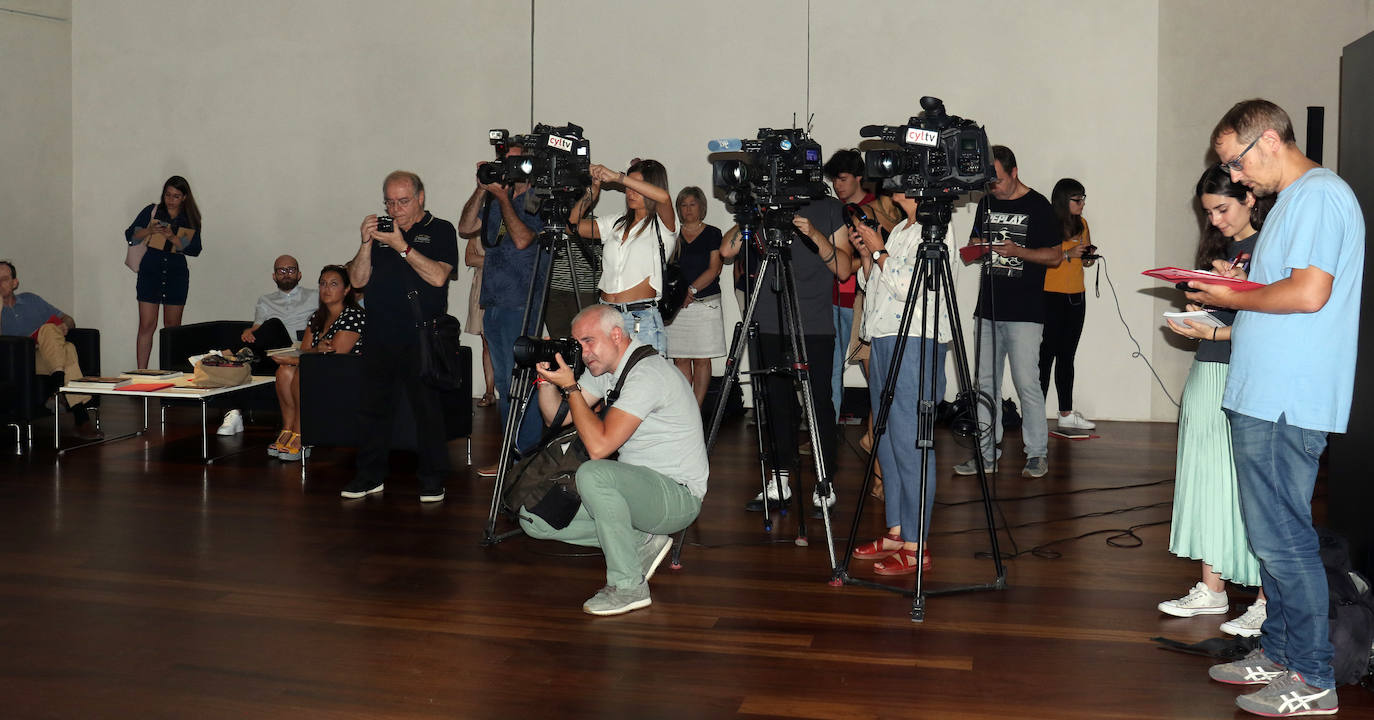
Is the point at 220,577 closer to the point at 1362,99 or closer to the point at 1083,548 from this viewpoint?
the point at 1083,548

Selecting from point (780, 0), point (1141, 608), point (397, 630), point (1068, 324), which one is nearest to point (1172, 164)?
point (1068, 324)

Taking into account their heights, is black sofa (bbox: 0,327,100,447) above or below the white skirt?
below

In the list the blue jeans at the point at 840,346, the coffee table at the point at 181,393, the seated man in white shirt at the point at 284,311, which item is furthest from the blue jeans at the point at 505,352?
the seated man in white shirt at the point at 284,311

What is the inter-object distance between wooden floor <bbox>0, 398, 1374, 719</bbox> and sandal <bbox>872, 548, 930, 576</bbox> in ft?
0.27

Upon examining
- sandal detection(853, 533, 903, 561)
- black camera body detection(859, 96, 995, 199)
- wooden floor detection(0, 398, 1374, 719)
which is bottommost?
wooden floor detection(0, 398, 1374, 719)

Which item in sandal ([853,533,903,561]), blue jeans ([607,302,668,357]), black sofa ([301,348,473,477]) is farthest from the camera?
black sofa ([301,348,473,477])

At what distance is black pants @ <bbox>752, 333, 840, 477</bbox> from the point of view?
16.6 feet

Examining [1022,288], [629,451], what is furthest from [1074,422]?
[629,451]

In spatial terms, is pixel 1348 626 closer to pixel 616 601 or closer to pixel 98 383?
pixel 616 601

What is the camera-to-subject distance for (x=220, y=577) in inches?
165

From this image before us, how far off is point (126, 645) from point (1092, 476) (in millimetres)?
4497

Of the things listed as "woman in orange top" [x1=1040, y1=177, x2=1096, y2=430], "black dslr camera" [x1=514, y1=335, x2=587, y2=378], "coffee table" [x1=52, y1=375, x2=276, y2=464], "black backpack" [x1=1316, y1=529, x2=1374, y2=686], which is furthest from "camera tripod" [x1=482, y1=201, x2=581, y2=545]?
"woman in orange top" [x1=1040, y1=177, x2=1096, y2=430]

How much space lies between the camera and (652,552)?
4102 mm

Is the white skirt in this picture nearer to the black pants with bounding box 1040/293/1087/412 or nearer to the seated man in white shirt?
the black pants with bounding box 1040/293/1087/412
